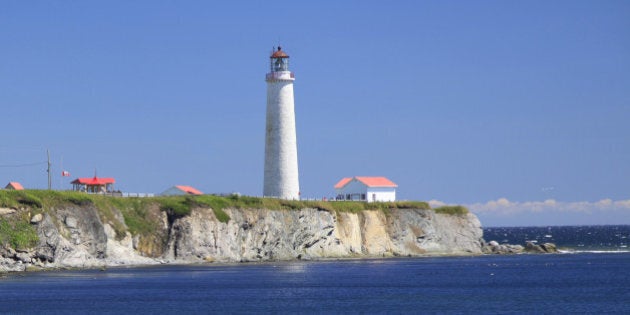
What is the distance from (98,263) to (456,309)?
28.0 metres

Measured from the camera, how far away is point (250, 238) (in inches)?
3157

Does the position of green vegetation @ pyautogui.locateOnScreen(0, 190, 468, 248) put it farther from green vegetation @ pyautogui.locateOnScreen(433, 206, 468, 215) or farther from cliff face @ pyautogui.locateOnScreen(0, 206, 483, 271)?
green vegetation @ pyautogui.locateOnScreen(433, 206, 468, 215)

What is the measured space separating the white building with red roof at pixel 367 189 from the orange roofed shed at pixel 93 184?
2501 cm

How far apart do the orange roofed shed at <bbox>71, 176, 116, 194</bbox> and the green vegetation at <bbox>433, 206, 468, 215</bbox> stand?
3072 centimetres

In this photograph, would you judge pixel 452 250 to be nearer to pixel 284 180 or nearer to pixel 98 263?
pixel 284 180

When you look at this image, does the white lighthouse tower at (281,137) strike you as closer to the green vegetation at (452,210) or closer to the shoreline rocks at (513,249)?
the green vegetation at (452,210)

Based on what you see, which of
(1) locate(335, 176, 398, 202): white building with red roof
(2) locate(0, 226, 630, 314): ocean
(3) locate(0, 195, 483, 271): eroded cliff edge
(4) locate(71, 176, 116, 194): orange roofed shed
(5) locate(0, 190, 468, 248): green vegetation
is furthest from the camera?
(1) locate(335, 176, 398, 202): white building with red roof

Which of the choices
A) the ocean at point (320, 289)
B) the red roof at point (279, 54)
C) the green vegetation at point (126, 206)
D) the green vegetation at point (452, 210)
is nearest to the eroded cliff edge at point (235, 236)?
the green vegetation at point (126, 206)

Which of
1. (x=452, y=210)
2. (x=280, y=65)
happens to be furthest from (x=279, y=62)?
(x=452, y=210)

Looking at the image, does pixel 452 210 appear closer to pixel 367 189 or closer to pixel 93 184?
pixel 367 189

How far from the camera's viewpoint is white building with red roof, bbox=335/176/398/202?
100 meters

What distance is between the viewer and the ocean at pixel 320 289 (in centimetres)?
4819

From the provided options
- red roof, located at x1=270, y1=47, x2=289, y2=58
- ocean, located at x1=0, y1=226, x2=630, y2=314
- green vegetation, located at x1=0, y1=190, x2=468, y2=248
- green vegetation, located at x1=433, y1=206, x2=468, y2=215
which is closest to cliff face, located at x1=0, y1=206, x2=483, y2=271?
green vegetation, located at x1=0, y1=190, x2=468, y2=248

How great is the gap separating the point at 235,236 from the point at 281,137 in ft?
31.8
